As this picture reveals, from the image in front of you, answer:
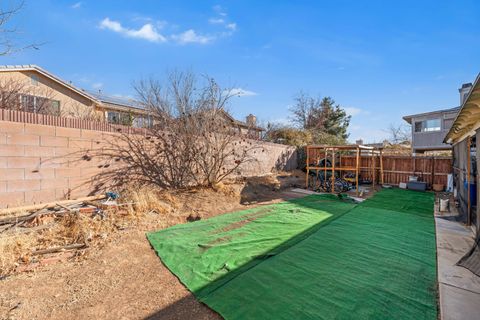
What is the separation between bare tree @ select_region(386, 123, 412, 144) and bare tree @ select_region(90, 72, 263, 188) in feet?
91.1

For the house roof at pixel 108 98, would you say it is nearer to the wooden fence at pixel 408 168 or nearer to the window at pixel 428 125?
the wooden fence at pixel 408 168

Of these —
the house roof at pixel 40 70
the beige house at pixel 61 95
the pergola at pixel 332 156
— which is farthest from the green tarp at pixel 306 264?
the house roof at pixel 40 70

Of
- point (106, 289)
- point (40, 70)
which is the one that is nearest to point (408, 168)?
point (106, 289)

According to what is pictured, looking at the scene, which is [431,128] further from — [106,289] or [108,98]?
[108,98]

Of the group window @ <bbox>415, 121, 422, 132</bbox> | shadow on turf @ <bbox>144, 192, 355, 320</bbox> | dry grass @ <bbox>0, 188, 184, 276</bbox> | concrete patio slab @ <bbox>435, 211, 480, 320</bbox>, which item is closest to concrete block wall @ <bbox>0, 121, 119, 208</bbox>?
dry grass @ <bbox>0, 188, 184, 276</bbox>

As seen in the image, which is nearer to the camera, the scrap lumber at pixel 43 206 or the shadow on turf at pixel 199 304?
the shadow on turf at pixel 199 304

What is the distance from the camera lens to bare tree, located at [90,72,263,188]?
6660 millimetres

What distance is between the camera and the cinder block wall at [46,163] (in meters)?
4.22

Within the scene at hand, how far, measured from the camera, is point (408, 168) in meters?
12.3

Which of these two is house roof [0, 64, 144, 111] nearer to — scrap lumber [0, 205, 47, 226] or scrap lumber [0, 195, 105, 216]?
scrap lumber [0, 195, 105, 216]

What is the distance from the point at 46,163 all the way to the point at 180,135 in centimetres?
329

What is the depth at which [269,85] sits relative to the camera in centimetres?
1245

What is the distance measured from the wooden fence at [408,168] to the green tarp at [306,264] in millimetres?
7369

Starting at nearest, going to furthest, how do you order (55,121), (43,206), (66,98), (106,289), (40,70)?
(106,289)
(43,206)
(55,121)
(40,70)
(66,98)
